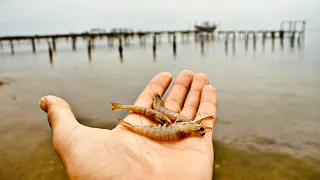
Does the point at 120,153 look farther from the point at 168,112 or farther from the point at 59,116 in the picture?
the point at 168,112

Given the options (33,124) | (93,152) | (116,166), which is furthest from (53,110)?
(33,124)

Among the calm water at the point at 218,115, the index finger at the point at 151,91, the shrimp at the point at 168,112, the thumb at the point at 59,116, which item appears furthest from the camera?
the calm water at the point at 218,115

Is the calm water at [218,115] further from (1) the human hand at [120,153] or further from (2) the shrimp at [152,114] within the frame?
(1) the human hand at [120,153]

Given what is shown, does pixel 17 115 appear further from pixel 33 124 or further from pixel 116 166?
pixel 116 166

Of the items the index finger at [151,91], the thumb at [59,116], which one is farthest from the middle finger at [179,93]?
the thumb at [59,116]

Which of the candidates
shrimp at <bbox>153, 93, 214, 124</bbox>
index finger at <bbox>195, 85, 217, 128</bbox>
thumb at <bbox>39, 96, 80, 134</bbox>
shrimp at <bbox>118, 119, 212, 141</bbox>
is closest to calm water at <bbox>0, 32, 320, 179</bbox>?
thumb at <bbox>39, 96, 80, 134</bbox>

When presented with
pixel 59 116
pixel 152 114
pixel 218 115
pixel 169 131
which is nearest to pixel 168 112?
pixel 152 114
